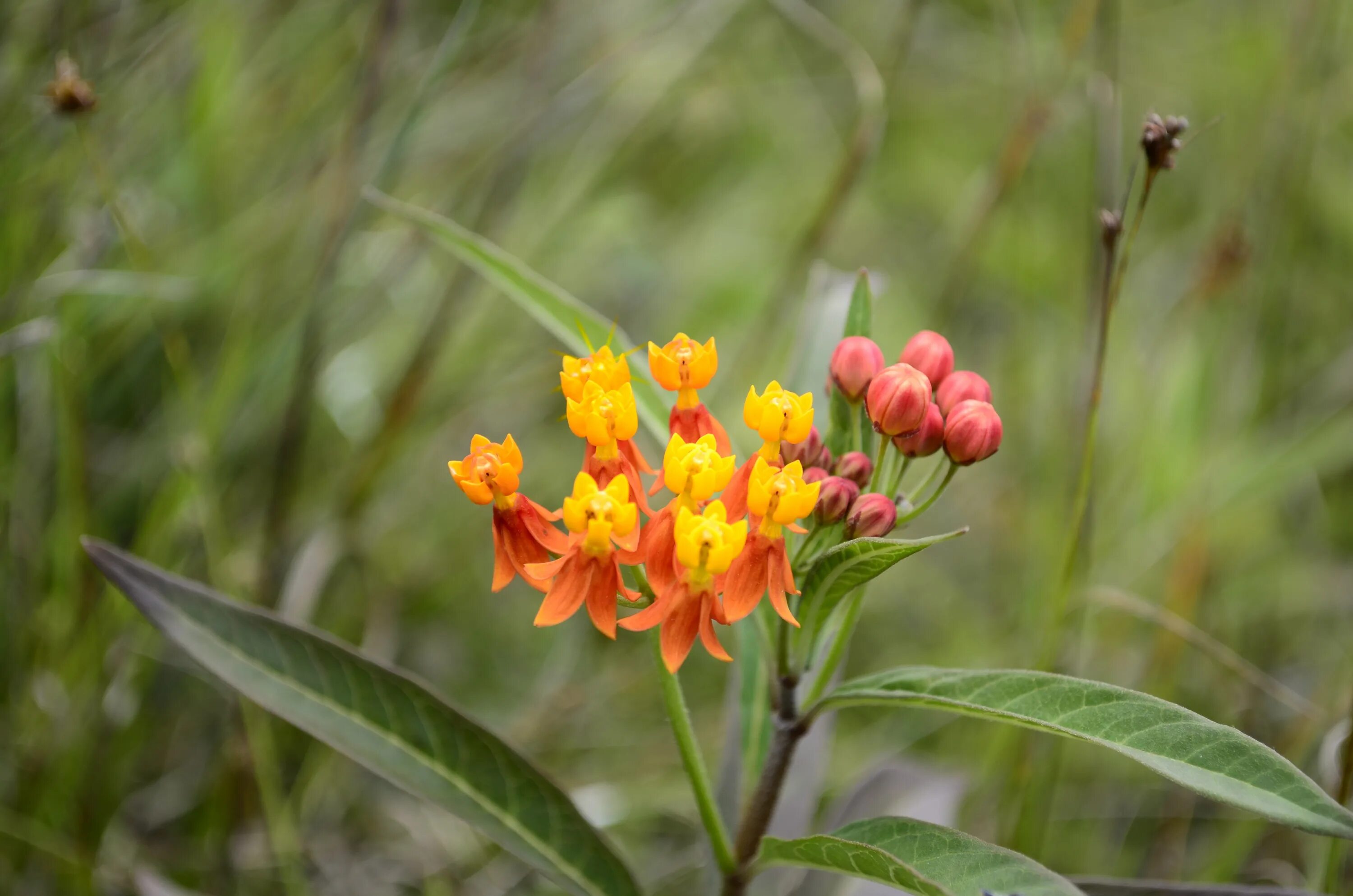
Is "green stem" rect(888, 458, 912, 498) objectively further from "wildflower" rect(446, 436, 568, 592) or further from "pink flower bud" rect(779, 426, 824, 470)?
"wildflower" rect(446, 436, 568, 592)

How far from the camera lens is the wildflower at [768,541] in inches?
34.6

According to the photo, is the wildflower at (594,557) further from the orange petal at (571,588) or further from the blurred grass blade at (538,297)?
the blurred grass blade at (538,297)

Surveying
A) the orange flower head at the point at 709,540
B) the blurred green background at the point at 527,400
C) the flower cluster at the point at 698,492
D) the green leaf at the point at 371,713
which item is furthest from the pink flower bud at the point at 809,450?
the green leaf at the point at 371,713

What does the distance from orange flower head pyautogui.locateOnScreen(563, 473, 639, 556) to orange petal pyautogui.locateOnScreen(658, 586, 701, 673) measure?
7 cm

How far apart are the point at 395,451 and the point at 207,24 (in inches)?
35.3

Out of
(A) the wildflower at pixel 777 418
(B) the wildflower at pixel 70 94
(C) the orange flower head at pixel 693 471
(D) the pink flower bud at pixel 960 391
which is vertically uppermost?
(D) the pink flower bud at pixel 960 391

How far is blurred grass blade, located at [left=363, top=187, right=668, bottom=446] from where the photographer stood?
1.14 meters

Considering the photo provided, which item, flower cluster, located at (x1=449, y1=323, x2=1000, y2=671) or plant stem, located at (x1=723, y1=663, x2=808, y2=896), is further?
plant stem, located at (x1=723, y1=663, x2=808, y2=896)

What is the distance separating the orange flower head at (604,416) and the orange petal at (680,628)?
0.55 ft

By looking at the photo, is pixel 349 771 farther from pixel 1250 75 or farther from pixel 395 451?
pixel 1250 75

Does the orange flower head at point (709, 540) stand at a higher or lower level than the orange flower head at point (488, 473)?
higher

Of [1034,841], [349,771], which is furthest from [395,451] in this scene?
[1034,841]

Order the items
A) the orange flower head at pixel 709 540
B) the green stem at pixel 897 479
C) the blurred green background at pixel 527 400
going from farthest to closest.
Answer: the blurred green background at pixel 527 400 < the green stem at pixel 897 479 < the orange flower head at pixel 709 540

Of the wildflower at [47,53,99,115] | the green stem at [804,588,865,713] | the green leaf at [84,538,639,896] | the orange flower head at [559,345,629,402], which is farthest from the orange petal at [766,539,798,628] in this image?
the wildflower at [47,53,99,115]
